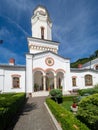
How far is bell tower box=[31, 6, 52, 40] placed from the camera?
31.3 meters

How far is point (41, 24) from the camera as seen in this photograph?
31.4 meters

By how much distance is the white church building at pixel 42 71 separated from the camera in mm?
24609

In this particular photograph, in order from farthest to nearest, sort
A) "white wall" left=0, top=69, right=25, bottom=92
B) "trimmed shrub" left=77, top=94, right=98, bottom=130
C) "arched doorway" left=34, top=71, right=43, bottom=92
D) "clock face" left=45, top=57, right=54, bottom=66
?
"arched doorway" left=34, top=71, right=43, bottom=92, "clock face" left=45, top=57, right=54, bottom=66, "white wall" left=0, top=69, right=25, bottom=92, "trimmed shrub" left=77, top=94, right=98, bottom=130

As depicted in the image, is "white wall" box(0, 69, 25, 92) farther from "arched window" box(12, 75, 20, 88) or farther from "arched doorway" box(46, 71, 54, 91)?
"arched doorway" box(46, 71, 54, 91)

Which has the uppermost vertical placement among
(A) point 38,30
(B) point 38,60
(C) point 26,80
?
(A) point 38,30

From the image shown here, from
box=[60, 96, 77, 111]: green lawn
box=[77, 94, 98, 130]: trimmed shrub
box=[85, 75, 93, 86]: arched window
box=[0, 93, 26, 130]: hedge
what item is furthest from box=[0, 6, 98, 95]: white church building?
box=[77, 94, 98, 130]: trimmed shrub

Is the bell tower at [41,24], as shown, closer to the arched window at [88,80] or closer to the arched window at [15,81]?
the arched window at [15,81]

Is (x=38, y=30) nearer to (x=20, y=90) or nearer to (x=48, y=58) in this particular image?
(x=48, y=58)

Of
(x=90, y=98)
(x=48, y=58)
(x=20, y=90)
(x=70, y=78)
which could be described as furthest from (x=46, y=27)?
(x=90, y=98)

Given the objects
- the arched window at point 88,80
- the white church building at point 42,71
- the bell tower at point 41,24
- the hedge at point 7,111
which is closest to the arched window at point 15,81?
the white church building at point 42,71

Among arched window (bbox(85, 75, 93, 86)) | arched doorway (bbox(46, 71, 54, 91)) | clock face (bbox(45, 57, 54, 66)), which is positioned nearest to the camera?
clock face (bbox(45, 57, 54, 66))

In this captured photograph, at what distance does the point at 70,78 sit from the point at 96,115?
2257 centimetres

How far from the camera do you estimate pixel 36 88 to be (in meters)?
28.8

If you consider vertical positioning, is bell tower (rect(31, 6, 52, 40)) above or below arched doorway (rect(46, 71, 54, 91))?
above
